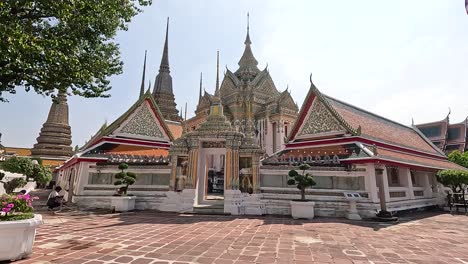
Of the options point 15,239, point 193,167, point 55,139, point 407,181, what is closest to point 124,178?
point 193,167

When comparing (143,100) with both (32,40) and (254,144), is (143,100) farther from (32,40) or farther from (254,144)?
(32,40)

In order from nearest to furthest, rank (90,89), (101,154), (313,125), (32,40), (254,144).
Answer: (32,40)
(90,89)
(254,144)
(101,154)
(313,125)

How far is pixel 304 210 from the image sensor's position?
9.82 meters

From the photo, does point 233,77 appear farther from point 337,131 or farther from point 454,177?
point 454,177

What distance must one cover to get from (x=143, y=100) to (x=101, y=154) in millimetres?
4390

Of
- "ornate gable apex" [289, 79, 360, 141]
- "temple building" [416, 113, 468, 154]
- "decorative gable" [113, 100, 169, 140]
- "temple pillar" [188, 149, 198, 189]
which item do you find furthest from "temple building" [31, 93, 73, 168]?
"temple building" [416, 113, 468, 154]

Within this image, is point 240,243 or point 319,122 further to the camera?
point 319,122

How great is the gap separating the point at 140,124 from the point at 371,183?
12.6m

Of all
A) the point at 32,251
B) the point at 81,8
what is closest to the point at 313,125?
the point at 81,8

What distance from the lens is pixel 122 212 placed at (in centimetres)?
1076

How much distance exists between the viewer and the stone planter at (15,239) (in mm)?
4023

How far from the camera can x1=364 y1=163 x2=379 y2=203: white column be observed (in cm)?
1001

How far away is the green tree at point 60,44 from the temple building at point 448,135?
36.4m

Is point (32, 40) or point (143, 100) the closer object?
point (32, 40)
